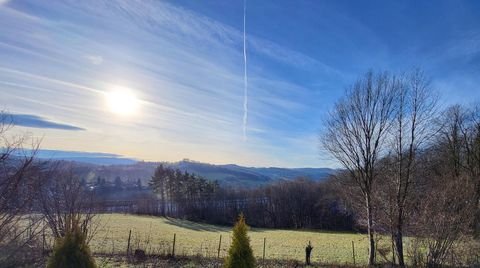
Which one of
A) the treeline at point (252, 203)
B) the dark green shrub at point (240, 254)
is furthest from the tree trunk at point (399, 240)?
the treeline at point (252, 203)

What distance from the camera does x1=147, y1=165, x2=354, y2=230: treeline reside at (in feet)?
202

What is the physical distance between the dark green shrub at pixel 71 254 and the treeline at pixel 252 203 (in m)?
54.8

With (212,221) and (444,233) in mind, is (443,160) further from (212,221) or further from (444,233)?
(212,221)

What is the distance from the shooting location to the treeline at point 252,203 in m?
61.6

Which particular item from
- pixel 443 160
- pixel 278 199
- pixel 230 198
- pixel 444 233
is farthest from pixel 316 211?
pixel 444 233

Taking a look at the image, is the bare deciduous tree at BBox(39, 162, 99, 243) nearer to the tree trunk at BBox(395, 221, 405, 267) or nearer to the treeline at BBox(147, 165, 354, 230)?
the tree trunk at BBox(395, 221, 405, 267)

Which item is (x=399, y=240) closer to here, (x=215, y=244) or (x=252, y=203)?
(x=215, y=244)

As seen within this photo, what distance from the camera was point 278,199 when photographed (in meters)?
67.2

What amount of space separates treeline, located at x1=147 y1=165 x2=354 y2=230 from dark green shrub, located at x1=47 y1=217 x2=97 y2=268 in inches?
2157

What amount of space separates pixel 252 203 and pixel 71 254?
208ft

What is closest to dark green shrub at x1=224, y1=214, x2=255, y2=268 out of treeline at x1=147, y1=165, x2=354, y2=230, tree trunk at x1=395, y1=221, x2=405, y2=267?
tree trunk at x1=395, y1=221, x2=405, y2=267

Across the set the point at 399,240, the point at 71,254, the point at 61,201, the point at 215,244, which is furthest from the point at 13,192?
the point at 215,244

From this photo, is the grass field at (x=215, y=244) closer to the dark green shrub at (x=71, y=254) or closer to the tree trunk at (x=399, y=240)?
the tree trunk at (x=399, y=240)

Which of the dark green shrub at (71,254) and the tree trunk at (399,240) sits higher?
the dark green shrub at (71,254)
